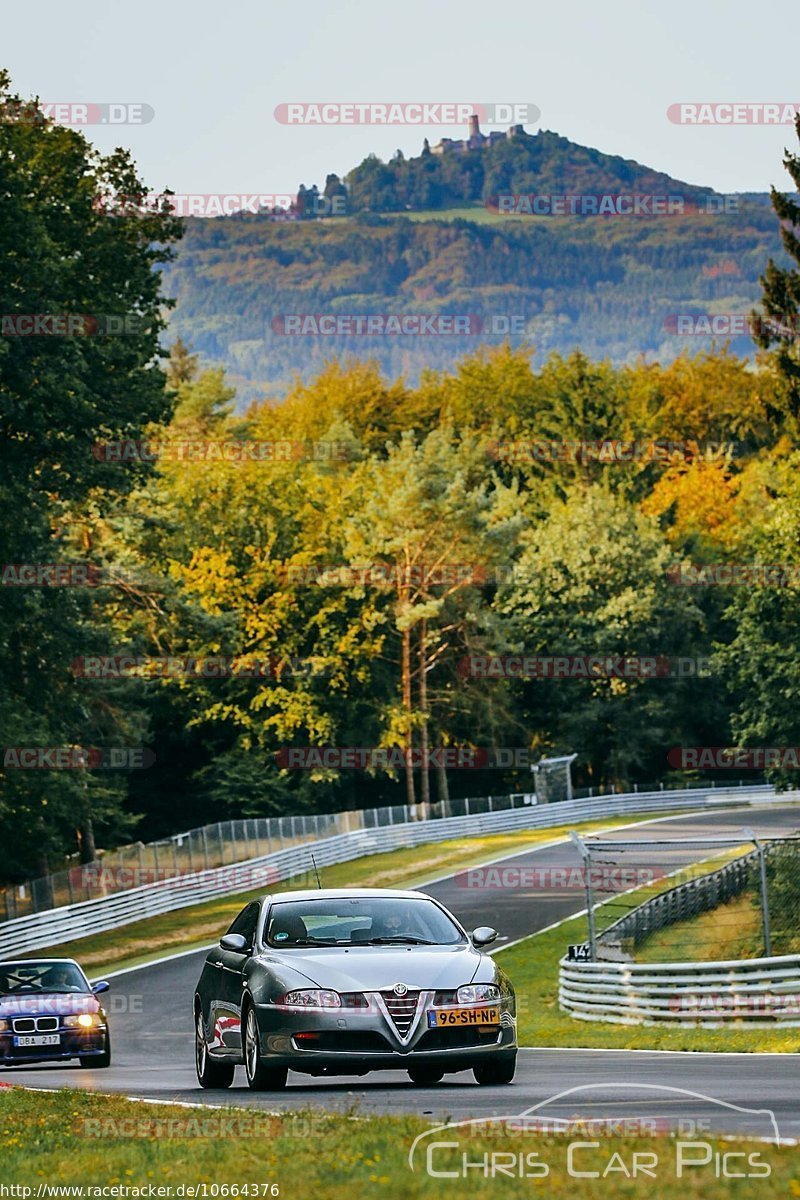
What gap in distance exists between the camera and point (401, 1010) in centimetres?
1328

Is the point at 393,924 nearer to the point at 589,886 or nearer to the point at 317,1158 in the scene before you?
the point at 317,1158

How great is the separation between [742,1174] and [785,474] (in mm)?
46605

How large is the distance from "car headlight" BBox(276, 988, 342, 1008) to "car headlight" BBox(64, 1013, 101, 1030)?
9.18 meters

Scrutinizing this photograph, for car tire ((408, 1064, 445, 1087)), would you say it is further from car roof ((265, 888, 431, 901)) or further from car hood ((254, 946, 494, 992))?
car roof ((265, 888, 431, 901))

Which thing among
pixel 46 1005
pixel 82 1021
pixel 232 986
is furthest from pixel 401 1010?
pixel 46 1005

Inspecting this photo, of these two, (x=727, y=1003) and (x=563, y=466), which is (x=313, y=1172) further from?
(x=563, y=466)

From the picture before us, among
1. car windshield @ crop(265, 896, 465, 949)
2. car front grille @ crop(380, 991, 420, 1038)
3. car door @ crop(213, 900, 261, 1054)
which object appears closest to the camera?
car front grille @ crop(380, 991, 420, 1038)

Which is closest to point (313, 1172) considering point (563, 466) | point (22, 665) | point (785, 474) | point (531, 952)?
point (531, 952)

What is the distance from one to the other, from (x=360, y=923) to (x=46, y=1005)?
850 cm

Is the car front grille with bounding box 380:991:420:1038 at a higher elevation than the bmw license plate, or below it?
higher

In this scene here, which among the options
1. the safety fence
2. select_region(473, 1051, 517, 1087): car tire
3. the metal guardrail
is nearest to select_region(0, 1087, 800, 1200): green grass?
select_region(473, 1051, 517, 1087): car tire

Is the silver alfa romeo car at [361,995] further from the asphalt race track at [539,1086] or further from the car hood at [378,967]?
the asphalt race track at [539,1086]

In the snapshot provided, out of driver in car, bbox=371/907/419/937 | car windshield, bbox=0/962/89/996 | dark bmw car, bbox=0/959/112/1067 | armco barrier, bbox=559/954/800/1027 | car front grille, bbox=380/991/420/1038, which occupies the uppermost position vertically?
driver in car, bbox=371/907/419/937

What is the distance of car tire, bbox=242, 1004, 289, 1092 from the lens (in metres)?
13.9
